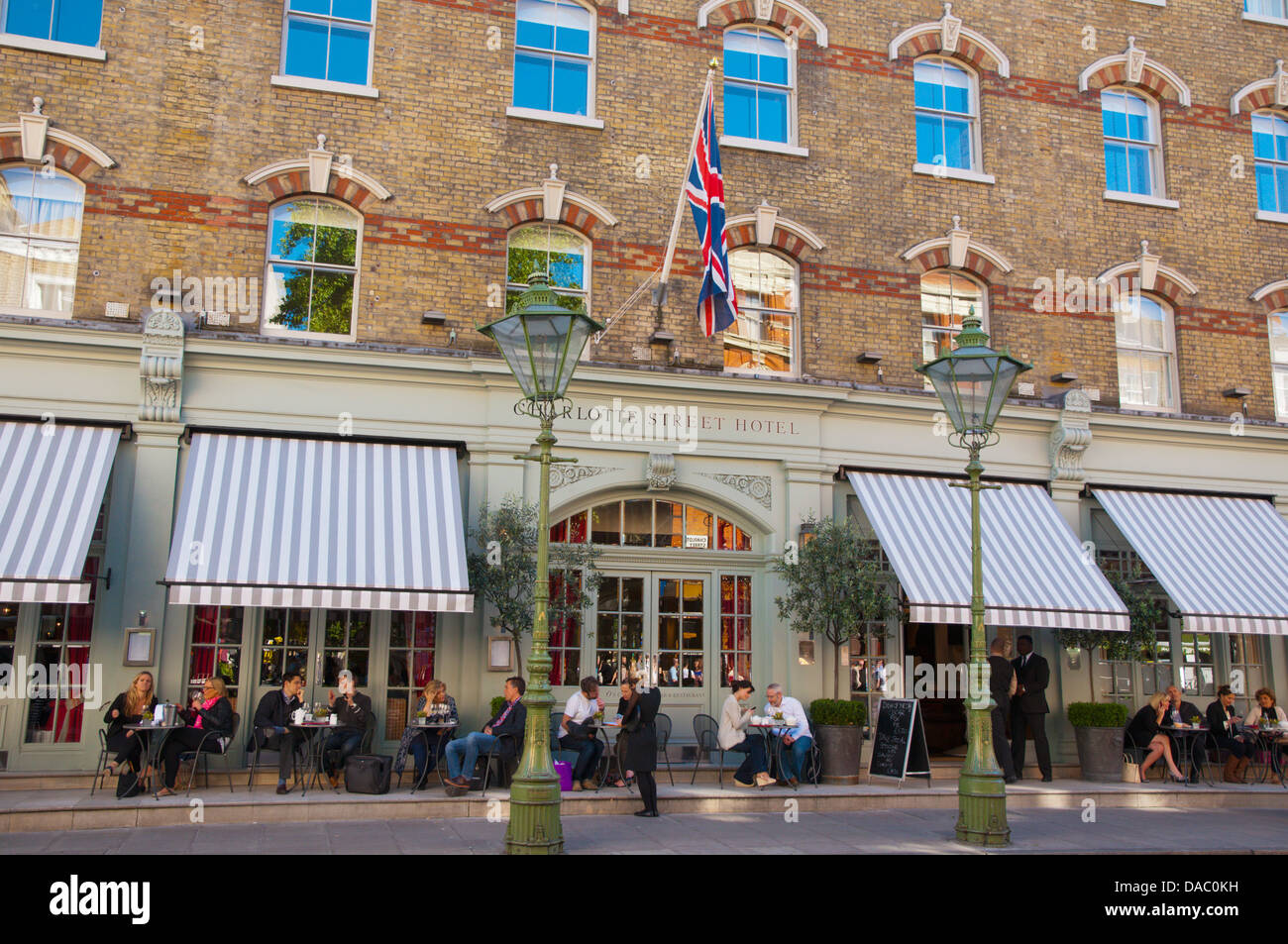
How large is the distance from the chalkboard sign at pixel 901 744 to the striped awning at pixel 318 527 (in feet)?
17.8

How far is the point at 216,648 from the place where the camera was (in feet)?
43.5

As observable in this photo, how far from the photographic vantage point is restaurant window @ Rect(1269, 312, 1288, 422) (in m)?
17.8

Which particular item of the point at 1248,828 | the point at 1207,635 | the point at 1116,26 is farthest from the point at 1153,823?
the point at 1116,26

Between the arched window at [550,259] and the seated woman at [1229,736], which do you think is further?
the seated woman at [1229,736]

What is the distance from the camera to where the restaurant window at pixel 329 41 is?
48.1ft

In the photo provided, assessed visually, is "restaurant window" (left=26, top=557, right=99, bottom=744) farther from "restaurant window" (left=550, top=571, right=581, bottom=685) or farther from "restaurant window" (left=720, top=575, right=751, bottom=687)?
"restaurant window" (left=720, top=575, right=751, bottom=687)

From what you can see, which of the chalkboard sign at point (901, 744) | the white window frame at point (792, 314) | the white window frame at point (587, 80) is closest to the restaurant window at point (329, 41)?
the white window frame at point (587, 80)

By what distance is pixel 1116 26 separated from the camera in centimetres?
1794

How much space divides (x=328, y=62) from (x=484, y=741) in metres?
9.06

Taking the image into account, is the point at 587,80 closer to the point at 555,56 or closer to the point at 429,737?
the point at 555,56

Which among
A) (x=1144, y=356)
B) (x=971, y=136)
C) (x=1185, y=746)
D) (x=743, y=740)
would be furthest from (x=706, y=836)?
(x=971, y=136)

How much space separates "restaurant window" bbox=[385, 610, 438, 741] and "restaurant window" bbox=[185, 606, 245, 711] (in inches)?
70.4

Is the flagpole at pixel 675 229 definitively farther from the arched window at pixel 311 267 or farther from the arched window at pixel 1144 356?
the arched window at pixel 1144 356

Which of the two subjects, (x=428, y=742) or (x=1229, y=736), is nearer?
(x=428, y=742)
